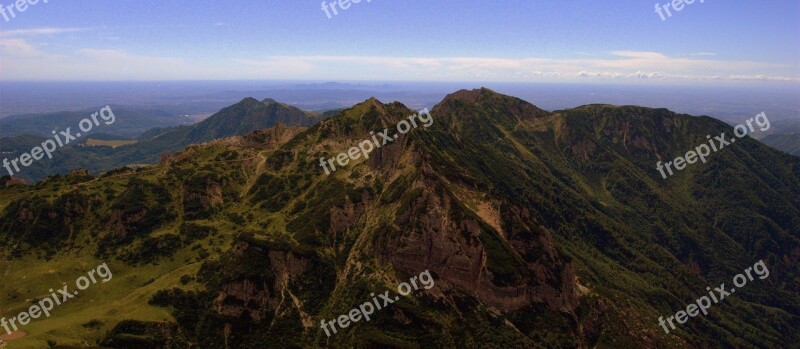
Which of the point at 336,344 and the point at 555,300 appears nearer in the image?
the point at 336,344

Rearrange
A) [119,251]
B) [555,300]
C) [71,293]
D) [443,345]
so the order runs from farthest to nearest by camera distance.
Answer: [119,251]
[555,300]
[71,293]
[443,345]

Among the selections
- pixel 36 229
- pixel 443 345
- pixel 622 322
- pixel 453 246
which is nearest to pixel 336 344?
pixel 443 345

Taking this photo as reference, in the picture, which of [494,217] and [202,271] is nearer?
[202,271]

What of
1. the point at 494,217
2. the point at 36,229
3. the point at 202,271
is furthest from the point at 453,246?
the point at 36,229

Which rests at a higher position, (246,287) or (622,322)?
(246,287)

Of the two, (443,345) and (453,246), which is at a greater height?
(453,246)

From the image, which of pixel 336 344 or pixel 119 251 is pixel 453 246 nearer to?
pixel 336 344

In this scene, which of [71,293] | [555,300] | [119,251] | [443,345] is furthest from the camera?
[119,251]

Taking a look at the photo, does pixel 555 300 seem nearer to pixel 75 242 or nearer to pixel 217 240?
pixel 217 240

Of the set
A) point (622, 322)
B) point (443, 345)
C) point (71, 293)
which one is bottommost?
point (622, 322)
